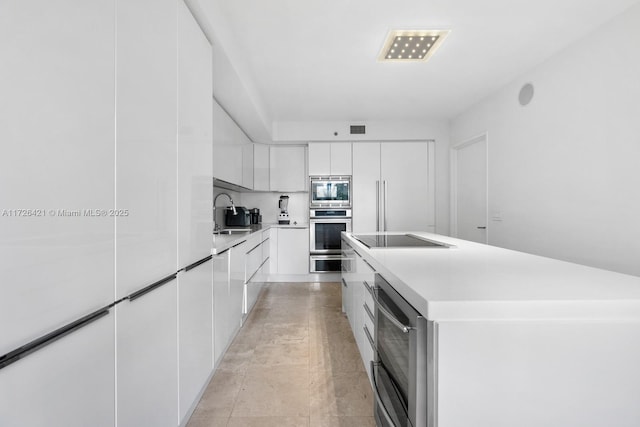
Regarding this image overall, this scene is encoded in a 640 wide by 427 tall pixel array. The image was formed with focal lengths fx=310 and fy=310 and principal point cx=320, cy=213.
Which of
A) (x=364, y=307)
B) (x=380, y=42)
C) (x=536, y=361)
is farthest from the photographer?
(x=380, y=42)

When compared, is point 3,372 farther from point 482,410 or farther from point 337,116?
point 337,116

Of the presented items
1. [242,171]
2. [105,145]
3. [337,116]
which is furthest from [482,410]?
[337,116]

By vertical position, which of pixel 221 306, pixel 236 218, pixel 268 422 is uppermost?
pixel 236 218

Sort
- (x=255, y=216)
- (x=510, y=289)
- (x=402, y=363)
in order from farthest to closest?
1. (x=255, y=216)
2. (x=402, y=363)
3. (x=510, y=289)

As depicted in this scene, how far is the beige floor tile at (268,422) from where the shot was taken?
1648 mm

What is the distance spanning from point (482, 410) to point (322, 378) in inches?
56.1

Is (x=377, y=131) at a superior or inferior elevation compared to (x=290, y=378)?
superior

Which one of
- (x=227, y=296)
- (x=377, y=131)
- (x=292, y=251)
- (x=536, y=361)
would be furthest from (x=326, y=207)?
(x=536, y=361)

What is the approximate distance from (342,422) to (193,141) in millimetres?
1719

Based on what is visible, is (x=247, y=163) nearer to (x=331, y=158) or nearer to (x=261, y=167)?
(x=261, y=167)

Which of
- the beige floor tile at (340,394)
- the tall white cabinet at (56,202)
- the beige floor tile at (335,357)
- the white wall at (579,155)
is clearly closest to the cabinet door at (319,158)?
the white wall at (579,155)

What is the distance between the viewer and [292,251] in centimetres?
483

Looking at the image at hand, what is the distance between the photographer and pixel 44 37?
72 cm

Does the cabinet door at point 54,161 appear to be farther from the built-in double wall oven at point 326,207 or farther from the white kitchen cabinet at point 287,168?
the white kitchen cabinet at point 287,168
